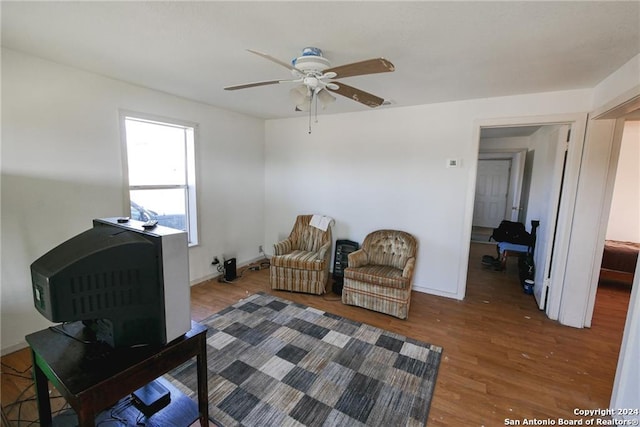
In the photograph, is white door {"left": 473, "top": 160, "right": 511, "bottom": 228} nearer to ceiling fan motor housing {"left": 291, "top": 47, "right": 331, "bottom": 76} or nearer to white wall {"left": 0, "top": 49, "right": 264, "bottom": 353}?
ceiling fan motor housing {"left": 291, "top": 47, "right": 331, "bottom": 76}

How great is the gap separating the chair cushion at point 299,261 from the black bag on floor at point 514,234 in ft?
9.36

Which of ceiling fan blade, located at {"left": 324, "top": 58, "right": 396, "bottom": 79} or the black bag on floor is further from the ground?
ceiling fan blade, located at {"left": 324, "top": 58, "right": 396, "bottom": 79}

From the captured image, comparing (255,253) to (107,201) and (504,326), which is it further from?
(504,326)

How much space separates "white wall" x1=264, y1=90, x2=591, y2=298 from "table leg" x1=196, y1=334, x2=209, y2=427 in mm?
2820

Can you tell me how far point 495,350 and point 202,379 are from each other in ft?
7.93

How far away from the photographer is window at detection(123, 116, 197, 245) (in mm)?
3029

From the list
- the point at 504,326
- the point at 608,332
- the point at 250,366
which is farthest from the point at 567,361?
the point at 250,366

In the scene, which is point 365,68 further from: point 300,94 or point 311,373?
point 311,373

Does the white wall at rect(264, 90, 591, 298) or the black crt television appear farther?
the white wall at rect(264, 90, 591, 298)

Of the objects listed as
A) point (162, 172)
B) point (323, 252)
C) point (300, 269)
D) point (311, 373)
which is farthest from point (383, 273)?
point (162, 172)

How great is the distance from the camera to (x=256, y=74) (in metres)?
2.41

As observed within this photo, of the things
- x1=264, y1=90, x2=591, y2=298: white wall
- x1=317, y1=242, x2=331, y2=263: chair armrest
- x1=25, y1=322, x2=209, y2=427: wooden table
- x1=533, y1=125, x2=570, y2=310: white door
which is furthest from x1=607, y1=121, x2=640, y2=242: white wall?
x1=25, y1=322, x2=209, y2=427: wooden table

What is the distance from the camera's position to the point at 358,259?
3.33 m

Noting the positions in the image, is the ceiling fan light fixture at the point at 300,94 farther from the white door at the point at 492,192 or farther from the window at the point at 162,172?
the white door at the point at 492,192
